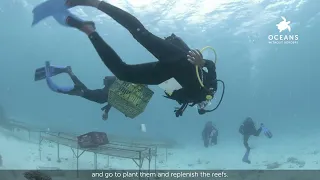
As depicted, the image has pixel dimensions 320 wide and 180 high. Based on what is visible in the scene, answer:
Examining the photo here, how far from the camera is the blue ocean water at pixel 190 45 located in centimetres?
382

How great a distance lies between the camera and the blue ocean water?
3.82 metres

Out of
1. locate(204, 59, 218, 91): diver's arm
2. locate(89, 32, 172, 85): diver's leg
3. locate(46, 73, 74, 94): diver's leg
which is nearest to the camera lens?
locate(204, 59, 218, 91): diver's arm

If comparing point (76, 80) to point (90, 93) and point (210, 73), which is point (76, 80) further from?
point (210, 73)

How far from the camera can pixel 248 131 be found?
3971 mm

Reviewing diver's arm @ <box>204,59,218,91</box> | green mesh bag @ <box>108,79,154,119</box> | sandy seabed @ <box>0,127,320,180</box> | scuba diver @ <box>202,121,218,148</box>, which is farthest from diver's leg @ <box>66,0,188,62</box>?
sandy seabed @ <box>0,127,320,180</box>

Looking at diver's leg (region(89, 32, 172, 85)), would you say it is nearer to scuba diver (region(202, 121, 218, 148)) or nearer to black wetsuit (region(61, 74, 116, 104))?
black wetsuit (region(61, 74, 116, 104))

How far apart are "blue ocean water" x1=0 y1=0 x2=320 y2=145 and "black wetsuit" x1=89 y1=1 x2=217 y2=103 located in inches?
2.8

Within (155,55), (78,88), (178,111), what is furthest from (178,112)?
(78,88)

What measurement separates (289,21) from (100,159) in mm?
2702

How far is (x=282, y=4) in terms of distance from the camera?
3.92 meters

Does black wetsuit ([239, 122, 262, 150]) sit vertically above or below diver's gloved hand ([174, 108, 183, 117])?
below

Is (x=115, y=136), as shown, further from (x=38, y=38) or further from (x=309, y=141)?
(x=309, y=141)

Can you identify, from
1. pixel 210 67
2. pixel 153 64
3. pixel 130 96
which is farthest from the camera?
pixel 130 96

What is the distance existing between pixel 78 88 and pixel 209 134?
162cm
